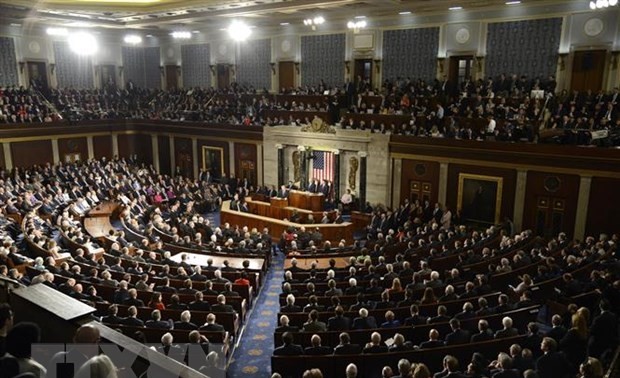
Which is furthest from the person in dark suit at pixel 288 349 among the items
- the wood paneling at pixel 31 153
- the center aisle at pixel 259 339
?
the wood paneling at pixel 31 153

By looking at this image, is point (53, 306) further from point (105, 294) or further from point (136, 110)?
point (136, 110)

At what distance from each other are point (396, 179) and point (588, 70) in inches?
343

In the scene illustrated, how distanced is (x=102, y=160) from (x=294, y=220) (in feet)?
45.3

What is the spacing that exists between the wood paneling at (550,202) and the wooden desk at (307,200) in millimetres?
7878

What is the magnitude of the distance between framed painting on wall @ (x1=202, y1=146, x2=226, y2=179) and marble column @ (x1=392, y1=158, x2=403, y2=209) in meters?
10.3

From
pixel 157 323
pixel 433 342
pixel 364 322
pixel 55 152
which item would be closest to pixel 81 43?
pixel 55 152

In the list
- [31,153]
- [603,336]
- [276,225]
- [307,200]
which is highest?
[31,153]

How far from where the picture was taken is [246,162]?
25.5m

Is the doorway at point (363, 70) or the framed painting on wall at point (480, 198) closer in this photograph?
the framed painting on wall at point (480, 198)

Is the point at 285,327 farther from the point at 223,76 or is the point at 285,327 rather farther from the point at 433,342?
the point at 223,76

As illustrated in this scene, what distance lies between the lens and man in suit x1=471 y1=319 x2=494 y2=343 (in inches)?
314

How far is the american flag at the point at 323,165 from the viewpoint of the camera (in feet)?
72.8

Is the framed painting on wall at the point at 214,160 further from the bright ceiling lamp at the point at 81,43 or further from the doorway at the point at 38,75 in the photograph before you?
the doorway at the point at 38,75

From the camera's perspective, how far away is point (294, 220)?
63.1 ft
